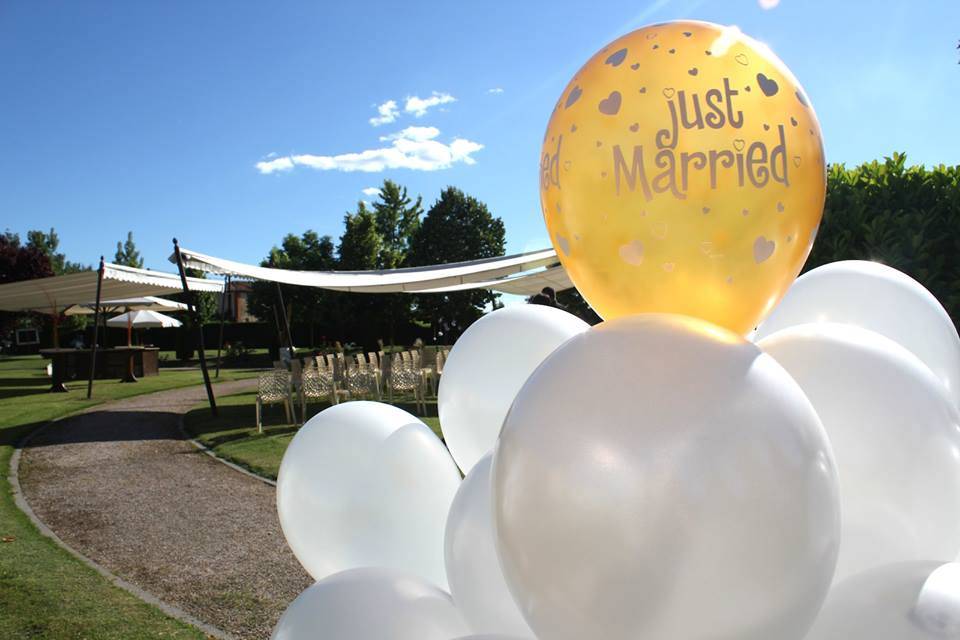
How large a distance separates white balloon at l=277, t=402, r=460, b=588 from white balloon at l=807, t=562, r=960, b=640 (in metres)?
1.29

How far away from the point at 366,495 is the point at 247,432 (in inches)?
303

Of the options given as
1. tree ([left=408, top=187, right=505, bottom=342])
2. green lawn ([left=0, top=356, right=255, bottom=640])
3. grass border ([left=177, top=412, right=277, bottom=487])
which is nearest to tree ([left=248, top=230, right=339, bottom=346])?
tree ([left=408, top=187, right=505, bottom=342])

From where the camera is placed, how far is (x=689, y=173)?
4.94 ft

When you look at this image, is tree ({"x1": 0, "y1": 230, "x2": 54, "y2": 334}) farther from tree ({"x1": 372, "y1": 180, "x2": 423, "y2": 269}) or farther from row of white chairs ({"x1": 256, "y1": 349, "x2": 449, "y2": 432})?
row of white chairs ({"x1": 256, "y1": 349, "x2": 449, "y2": 432})

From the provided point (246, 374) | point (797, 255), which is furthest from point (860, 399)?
point (246, 374)

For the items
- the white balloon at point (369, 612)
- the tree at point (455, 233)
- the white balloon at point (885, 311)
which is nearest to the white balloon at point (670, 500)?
the white balloon at point (369, 612)

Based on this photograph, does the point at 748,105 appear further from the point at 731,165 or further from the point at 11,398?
the point at 11,398

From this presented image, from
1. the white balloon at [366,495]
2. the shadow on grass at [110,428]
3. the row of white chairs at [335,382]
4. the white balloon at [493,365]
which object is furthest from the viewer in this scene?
the row of white chairs at [335,382]

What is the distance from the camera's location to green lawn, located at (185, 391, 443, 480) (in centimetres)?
746

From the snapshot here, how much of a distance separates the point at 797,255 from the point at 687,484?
81 centimetres

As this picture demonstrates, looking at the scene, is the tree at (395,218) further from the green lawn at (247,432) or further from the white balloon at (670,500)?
the white balloon at (670,500)

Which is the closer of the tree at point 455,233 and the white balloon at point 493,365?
the white balloon at point 493,365

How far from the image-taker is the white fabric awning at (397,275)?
10.3 metres

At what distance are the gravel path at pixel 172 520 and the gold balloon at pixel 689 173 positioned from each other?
3023 millimetres
